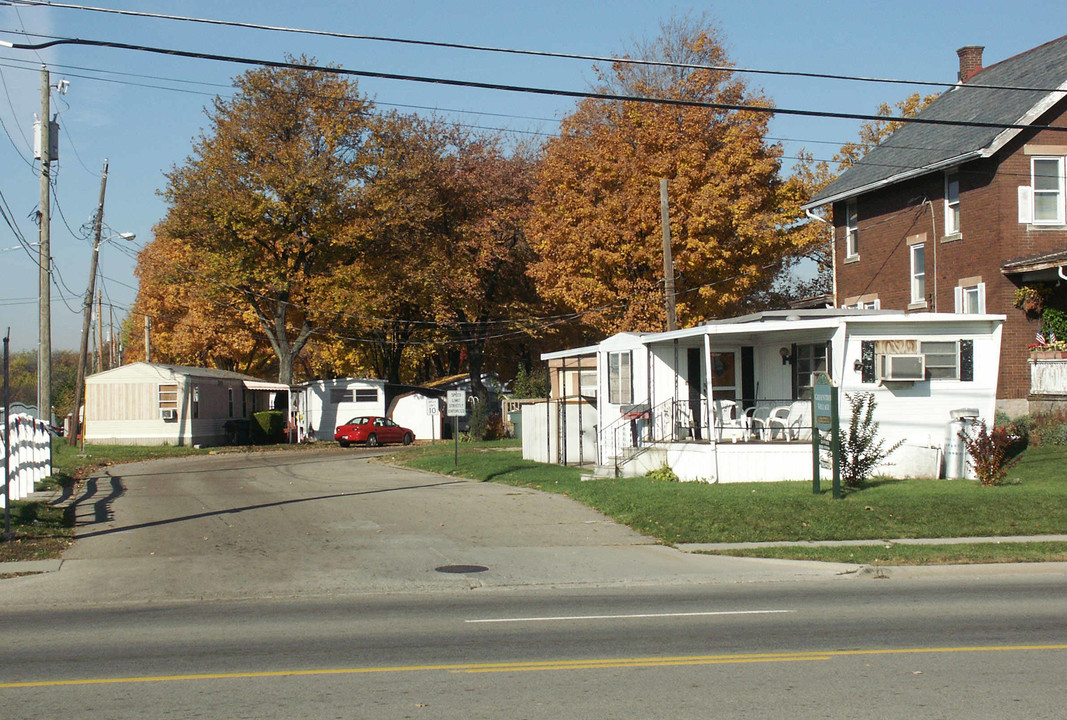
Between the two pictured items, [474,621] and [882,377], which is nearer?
[474,621]

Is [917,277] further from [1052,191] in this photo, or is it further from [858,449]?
[858,449]

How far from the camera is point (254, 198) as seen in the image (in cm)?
4409

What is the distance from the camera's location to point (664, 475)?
21.8 metres

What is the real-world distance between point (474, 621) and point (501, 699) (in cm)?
306

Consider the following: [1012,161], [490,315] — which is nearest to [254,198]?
[490,315]

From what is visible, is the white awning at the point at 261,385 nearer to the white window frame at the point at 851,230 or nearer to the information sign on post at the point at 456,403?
the information sign on post at the point at 456,403

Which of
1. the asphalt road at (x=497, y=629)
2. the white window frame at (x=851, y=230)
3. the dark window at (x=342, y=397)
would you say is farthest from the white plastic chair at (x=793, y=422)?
the dark window at (x=342, y=397)

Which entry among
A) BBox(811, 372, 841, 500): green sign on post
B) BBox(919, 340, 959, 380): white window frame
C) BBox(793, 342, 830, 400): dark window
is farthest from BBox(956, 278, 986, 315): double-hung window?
BBox(811, 372, 841, 500): green sign on post

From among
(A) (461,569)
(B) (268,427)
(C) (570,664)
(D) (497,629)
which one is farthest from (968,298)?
(B) (268,427)

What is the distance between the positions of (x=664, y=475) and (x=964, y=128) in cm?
1536

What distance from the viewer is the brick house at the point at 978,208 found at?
26484 millimetres

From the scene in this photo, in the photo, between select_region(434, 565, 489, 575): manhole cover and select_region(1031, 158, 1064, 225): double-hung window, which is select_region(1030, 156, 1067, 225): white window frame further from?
select_region(434, 565, 489, 575): manhole cover

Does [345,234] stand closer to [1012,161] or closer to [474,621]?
[1012,161]

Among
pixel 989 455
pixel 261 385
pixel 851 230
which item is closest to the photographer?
pixel 989 455
